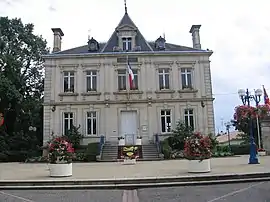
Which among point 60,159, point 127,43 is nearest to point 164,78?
point 127,43

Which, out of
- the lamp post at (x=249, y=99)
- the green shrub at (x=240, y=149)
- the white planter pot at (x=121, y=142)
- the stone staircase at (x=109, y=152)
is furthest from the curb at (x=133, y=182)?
the green shrub at (x=240, y=149)

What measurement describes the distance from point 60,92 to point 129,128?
562 centimetres

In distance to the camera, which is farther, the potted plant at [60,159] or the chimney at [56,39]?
the chimney at [56,39]

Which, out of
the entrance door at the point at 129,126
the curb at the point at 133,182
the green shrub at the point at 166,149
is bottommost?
the curb at the point at 133,182

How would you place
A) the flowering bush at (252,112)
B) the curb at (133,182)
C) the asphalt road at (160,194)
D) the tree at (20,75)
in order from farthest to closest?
the tree at (20,75)
the flowering bush at (252,112)
the curb at (133,182)
the asphalt road at (160,194)

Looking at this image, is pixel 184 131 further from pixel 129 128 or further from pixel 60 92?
pixel 60 92

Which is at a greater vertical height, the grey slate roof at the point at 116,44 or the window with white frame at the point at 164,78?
the grey slate roof at the point at 116,44

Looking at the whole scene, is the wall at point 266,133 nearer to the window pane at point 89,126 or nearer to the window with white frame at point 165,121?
the window with white frame at point 165,121

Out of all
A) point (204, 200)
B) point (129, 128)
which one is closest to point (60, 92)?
point (129, 128)

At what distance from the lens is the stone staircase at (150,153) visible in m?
19.9

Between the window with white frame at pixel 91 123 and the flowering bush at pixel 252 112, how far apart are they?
33.6ft

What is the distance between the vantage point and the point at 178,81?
23.6 meters

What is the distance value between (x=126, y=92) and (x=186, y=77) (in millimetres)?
4581

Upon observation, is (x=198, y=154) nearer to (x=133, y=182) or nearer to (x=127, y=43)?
(x=133, y=182)
